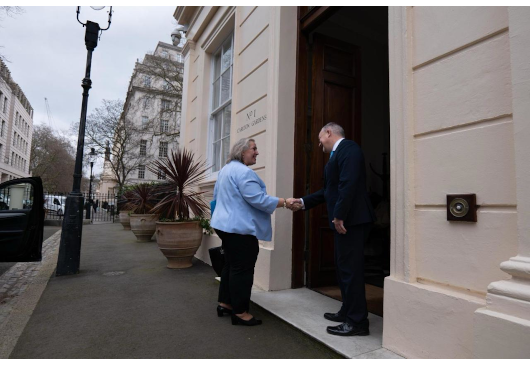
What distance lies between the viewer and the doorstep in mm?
2303

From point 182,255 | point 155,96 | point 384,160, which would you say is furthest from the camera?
point 155,96

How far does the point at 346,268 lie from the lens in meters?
2.65


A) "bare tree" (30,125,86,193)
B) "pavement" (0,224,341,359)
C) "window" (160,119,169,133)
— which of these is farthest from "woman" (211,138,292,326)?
"bare tree" (30,125,86,193)

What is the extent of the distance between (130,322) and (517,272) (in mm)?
3101

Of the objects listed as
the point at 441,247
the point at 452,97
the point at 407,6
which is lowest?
the point at 441,247

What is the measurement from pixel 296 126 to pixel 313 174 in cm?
68

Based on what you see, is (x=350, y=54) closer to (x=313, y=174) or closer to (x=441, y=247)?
(x=313, y=174)

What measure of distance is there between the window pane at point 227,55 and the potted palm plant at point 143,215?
12.5 feet

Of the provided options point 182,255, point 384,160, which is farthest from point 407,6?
point 182,255

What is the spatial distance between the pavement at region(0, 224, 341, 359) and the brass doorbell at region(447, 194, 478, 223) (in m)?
1.32

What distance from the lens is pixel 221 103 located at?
21.9ft

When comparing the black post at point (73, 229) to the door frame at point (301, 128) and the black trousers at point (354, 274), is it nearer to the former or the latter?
the door frame at point (301, 128)

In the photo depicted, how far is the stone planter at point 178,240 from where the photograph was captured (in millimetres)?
5254

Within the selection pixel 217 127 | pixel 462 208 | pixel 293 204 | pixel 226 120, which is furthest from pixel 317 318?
pixel 217 127
